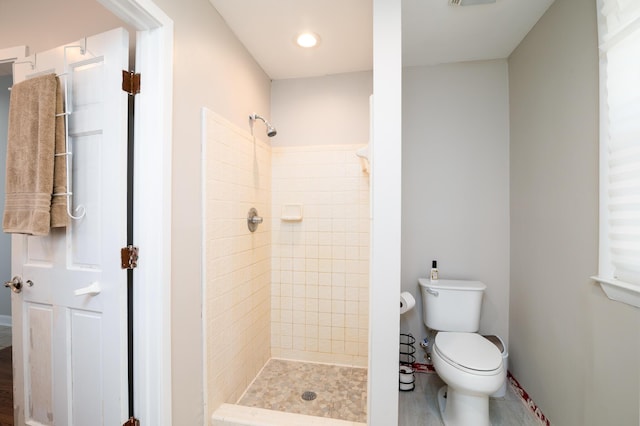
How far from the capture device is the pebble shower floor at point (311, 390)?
5.82 feet

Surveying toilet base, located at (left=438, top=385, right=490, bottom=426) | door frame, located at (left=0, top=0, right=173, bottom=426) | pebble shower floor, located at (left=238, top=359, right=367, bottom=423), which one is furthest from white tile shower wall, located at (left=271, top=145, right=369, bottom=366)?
door frame, located at (left=0, top=0, right=173, bottom=426)

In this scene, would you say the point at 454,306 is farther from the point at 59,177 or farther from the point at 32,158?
the point at 32,158

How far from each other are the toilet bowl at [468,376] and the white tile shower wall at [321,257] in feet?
2.41

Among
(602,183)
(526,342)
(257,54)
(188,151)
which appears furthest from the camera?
(257,54)

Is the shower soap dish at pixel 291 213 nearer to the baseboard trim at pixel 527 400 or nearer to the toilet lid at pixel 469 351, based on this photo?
the toilet lid at pixel 469 351

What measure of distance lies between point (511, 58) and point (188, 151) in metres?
2.40

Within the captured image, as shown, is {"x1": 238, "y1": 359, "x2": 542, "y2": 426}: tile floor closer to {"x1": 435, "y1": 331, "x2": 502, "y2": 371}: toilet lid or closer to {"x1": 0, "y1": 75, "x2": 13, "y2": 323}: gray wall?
{"x1": 435, "y1": 331, "x2": 502, "y2": 371}: toilet lid

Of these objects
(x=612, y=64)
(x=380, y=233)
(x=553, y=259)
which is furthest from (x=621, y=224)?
(x=380, y=233)

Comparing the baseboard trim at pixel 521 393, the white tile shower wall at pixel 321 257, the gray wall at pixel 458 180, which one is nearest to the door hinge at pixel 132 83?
the white tile shower wall at pixel 321 257

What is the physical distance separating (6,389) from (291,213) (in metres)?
2.38

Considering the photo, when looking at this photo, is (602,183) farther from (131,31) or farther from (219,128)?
(131,31)

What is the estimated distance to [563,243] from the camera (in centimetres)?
157

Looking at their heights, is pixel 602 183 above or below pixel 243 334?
above

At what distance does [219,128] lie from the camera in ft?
5.45
